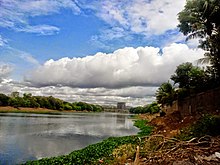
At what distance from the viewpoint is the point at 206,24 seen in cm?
2453

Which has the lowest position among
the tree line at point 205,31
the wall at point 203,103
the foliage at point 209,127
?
the foliage at point 209,127

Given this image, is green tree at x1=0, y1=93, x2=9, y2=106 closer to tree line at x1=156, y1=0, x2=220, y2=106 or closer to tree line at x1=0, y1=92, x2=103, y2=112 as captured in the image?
tree line at x1=0, y1=92, x2=103, y2=112

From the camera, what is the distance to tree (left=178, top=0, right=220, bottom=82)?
2333 cm

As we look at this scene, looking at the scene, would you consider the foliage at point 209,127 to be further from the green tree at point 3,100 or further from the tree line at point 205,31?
the green tree at point 3,100

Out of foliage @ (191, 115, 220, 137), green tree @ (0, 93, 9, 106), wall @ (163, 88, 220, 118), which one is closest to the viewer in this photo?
foliage @ (191, 115, 220, 137)

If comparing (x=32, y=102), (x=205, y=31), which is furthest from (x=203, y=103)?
(x=32, y=102)

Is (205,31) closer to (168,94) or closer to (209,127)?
(209,127)

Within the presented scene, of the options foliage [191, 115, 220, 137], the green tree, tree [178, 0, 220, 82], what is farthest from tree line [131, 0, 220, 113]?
the green tree

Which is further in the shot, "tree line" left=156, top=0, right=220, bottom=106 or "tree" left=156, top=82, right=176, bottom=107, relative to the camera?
"tree" left=156, top=82, right=176, bottom=107

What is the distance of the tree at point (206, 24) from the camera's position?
2333 cm

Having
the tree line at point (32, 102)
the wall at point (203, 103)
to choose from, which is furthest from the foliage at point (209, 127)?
the tree line at point (32, 102)

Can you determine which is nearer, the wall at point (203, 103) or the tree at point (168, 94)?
the wall at point (203, 103)

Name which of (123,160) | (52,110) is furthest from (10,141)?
(52,110)

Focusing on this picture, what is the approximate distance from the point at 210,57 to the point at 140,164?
58.4 ft
